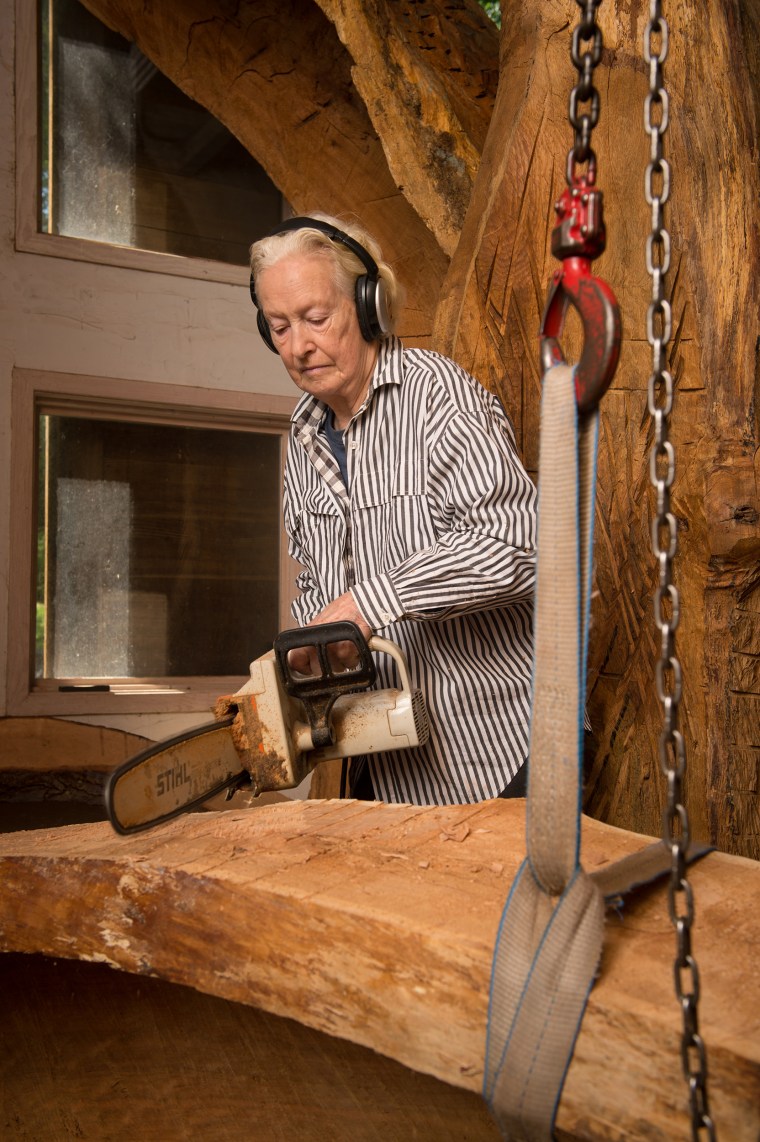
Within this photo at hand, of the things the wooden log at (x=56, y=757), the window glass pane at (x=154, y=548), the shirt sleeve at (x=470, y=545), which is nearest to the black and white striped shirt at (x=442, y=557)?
the shirt sleeve at (x=470, y=545)

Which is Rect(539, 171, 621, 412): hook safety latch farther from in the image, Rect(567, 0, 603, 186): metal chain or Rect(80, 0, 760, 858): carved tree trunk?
Rect(80, 0, 760, 858): carved tree trunk

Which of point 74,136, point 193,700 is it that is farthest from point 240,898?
point 74,136

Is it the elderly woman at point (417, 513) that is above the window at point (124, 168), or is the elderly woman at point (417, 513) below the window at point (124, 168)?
below

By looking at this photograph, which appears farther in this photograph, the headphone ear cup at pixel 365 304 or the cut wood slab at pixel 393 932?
the headphone ear cup at pixel 365 304

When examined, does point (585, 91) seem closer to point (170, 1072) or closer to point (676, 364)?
point (676, 364)

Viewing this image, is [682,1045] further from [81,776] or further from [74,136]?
[74,136]

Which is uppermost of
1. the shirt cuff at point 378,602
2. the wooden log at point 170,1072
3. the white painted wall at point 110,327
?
the white painted wall at point 110,327

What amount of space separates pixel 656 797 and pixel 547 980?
1399mm

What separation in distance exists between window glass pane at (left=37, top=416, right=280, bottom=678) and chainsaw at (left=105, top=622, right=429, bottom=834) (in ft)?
10.1

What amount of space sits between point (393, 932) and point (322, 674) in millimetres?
661

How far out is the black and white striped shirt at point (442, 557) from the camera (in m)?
1.82

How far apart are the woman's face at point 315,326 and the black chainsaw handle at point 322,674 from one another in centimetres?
63

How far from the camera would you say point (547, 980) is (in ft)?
3.10

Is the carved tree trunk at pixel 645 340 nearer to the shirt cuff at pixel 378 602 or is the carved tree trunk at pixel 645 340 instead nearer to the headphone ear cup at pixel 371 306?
the headphone ear cup at pixel 371 306
